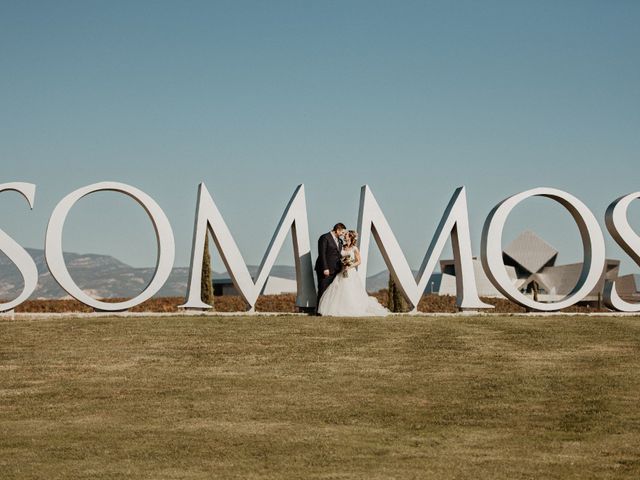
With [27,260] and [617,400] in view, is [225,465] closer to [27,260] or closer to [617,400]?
[617,400]

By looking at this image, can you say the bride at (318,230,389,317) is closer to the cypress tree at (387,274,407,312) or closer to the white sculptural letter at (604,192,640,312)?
the white sculptural letter at (604,192,640,312)

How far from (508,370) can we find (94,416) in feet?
22.7

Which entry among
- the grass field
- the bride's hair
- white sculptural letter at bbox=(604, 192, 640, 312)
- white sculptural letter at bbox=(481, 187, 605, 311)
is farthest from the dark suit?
white sculptural letter at bbox=(604, 192, 640, 312)

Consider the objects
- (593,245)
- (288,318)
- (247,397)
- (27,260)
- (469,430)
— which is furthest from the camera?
(593,245)

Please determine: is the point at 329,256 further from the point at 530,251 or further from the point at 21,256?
the point at 530,251

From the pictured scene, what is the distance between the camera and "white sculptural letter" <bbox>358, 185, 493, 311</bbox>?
25031mm

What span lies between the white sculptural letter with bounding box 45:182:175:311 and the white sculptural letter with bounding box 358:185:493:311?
495cm

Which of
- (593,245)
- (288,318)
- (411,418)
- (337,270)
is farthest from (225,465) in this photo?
(593,245)

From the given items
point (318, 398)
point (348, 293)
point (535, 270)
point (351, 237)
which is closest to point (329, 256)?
point (351, 237)

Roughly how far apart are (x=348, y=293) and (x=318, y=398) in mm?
9374

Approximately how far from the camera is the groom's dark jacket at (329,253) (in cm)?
2398

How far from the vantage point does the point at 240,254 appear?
25016 mm

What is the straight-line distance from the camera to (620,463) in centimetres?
1045

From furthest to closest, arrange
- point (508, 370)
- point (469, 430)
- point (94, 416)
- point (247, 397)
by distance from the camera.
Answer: point (508, 370), point (247, 397), point (94, 416), point (469, 430)
